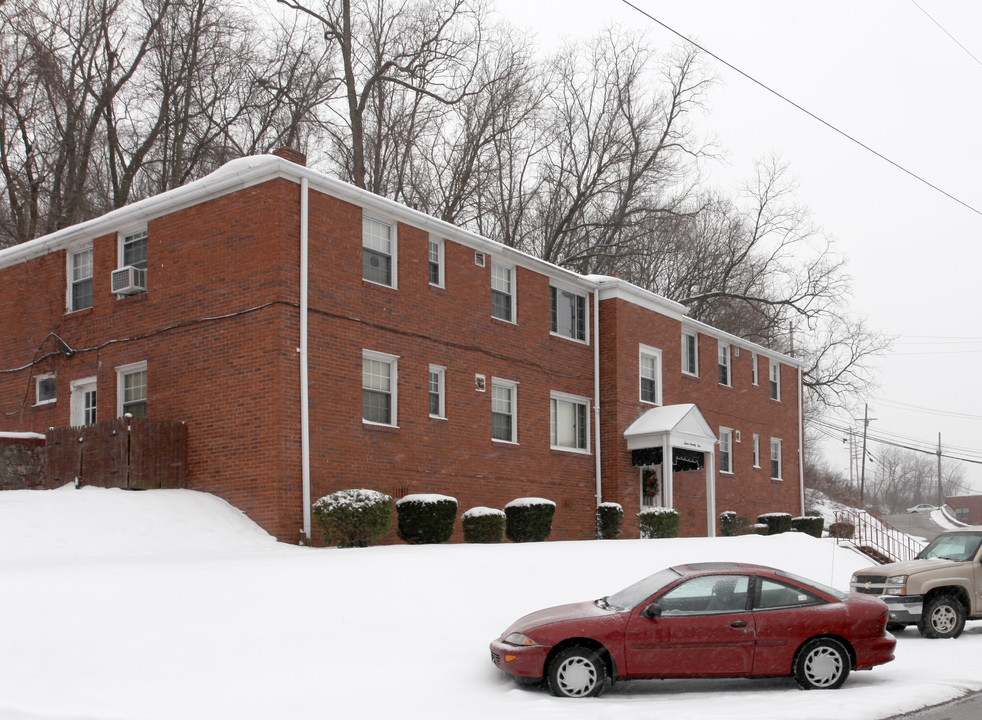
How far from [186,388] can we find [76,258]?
16.6 ft

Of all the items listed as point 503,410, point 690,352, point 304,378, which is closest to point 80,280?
point 304,378

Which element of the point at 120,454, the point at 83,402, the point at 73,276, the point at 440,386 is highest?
the point at 73,276

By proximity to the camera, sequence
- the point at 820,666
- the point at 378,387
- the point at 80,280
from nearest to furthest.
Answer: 1. the point at 820,666
2. the point at 378,387
3. the point at 80,280

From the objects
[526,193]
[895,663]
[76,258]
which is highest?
[526,193]

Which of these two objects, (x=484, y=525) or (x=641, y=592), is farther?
(x=484, y=525)

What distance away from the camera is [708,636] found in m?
10.7

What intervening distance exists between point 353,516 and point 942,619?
30.4 ft

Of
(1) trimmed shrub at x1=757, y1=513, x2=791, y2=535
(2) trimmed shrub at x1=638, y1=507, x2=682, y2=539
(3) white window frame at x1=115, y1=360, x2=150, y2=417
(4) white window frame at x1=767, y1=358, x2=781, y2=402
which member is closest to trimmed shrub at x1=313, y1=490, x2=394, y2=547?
(3) white window frame at x1=115, y1=360, x2=150, y2=417

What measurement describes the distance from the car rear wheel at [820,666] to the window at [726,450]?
2153 cm

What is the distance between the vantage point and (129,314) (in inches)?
828

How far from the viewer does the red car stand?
416 inches

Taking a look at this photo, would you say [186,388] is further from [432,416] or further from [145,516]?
[432,416]

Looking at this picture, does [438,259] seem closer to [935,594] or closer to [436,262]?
[436,262]

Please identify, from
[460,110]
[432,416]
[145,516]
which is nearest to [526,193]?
[460,110]
